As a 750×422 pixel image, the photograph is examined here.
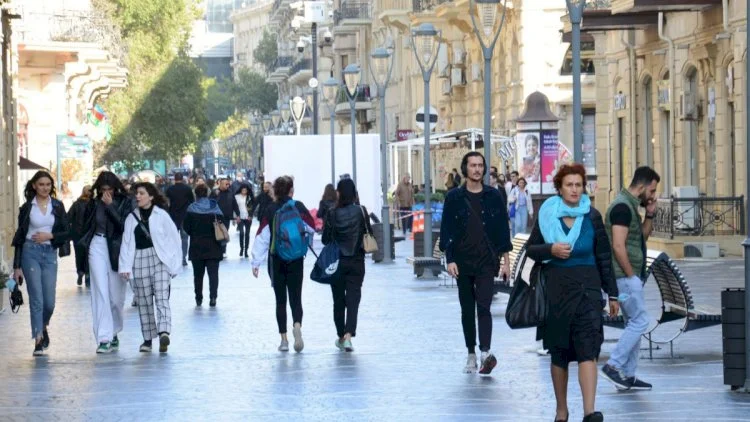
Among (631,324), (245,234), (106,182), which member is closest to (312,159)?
(245,234)

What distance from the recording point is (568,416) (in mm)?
10914

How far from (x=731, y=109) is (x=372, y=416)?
22.3 m

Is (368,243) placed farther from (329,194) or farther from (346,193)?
(329,194)

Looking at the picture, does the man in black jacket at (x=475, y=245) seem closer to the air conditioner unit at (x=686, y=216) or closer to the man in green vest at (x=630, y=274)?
the man in green vest at (x=630, y=274)

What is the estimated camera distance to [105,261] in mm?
16109

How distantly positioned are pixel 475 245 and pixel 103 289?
12.5 feet

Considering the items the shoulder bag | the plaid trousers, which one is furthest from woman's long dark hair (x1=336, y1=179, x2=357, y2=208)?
the plaid trousers

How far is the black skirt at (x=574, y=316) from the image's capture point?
1050cm

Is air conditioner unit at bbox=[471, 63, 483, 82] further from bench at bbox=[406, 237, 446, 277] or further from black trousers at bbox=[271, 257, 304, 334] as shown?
black trousers at bbox=[271, 257, 304, 334]

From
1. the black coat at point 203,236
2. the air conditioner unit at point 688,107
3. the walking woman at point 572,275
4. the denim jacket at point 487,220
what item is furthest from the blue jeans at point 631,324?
the air conditioner unit at point 688,107

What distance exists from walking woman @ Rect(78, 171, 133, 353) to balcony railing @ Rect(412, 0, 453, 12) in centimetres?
4198

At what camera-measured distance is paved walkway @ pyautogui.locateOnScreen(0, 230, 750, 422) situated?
1177cm

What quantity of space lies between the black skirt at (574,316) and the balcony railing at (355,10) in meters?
70.4

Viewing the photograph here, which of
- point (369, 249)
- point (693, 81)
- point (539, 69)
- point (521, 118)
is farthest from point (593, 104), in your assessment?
point (369, 249)
